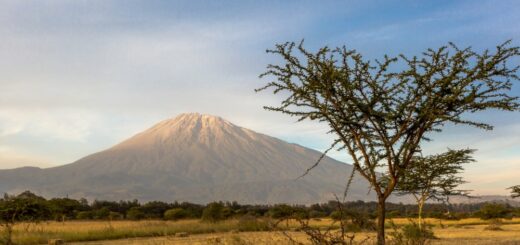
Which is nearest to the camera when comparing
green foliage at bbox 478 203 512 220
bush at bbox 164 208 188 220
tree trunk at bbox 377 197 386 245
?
tree trunk at bbox 377 197 386 245

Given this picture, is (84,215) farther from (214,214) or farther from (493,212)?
(493,212)

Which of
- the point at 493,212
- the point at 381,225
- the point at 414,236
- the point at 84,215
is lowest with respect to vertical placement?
the point at 414,236

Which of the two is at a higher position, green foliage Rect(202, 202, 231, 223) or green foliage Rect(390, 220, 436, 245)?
green foliage Rect(202, 202, 231, 223)

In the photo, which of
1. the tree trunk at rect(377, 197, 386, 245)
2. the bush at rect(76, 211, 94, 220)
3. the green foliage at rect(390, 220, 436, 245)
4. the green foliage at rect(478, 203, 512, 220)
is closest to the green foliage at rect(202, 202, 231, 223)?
the bush at rect(76, 211, 94, 220)

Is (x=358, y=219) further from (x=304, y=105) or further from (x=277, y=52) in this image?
(x=277, y=52)

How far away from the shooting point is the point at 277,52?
12.0 metres

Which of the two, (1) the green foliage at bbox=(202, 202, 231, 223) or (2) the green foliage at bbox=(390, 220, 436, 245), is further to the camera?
(1) the green foliage at bbox=(202, 202, 231, 223)

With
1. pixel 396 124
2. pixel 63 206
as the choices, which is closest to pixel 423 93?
pixel 396 124

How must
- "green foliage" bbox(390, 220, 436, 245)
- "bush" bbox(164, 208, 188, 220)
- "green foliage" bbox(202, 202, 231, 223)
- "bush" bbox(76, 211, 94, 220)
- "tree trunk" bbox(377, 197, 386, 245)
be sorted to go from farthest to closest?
"bush" bbox(76, 211, 94, 220) → "bush" bbox(164, 208, 188, 220) → "green foliage" bbox(202, 202, 231, 223) → "green foliage" bbox(390, 220, 436, 245) → "tree trunk" bbox(377, 197, 386, 245)

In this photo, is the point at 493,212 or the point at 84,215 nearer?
the point at 84,215

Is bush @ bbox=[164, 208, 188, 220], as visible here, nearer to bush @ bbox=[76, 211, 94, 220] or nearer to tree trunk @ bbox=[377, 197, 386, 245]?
bush @ bbox=[76, 211, 94, 220]

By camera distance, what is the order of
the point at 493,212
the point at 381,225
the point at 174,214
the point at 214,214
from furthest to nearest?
the point at 493,212 → the point at 174,214 → the point at 214,214 → the point at 381,225

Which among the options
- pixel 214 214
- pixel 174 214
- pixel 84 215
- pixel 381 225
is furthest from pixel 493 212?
pixel 381 225

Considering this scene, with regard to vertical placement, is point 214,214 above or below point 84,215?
below
